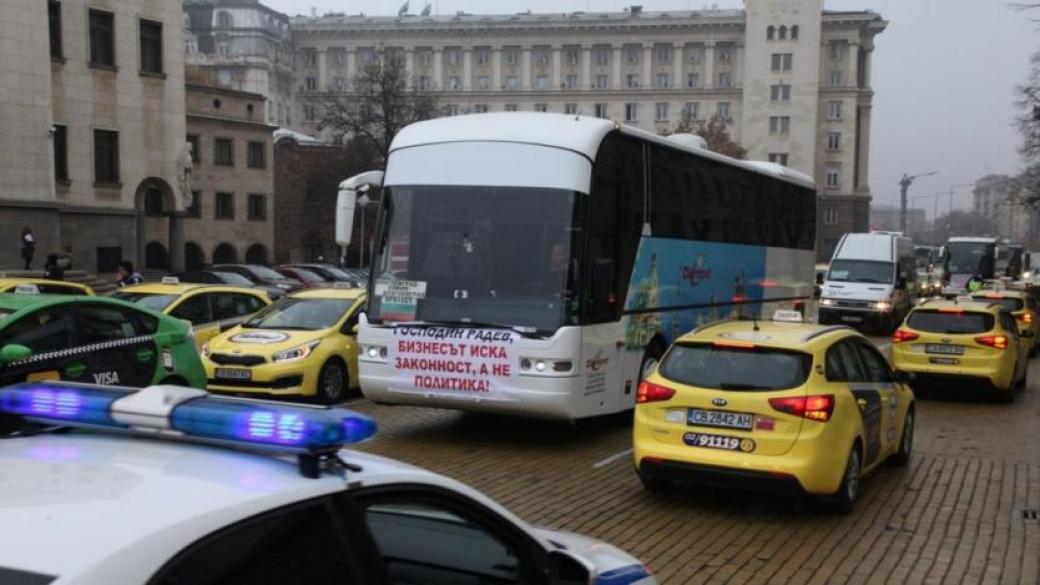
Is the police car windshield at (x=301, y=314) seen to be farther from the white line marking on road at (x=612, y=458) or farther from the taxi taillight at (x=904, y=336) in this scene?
the taxi taillight at (x=904, y=336)

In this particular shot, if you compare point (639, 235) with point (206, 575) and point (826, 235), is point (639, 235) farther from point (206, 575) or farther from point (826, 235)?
point (826, 235)

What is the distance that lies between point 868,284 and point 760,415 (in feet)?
72.3

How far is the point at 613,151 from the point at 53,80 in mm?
28501

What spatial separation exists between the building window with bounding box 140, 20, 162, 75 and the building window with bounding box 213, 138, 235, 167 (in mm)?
16333

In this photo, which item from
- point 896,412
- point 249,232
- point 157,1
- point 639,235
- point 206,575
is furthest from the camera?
point 249,232

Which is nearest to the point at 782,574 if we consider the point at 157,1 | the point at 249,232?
the point at 157,1

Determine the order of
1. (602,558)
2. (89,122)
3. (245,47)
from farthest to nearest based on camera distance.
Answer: (245,47), (89,122), (602,558)

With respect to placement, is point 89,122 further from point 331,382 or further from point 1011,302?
point 1011,302

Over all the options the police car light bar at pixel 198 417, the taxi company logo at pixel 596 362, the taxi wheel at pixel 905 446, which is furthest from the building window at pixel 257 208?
the police car light bar at pixel 198 417

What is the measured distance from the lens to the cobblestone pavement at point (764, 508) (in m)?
6.88

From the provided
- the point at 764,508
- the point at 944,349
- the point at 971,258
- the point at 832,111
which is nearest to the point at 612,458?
the point at 764,508

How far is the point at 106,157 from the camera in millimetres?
35562

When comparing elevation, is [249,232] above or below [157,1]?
below

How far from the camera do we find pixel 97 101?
3462cm
